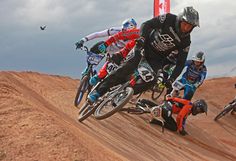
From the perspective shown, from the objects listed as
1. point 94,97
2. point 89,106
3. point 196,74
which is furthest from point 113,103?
point 196,74

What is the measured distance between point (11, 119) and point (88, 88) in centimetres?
503

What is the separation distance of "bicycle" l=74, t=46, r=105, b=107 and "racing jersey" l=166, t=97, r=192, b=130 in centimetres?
209

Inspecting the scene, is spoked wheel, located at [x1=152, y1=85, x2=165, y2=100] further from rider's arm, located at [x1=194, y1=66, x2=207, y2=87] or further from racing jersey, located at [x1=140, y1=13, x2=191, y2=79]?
racing jersey, located at [x1=140, y1=13, x2=191, y2=79]

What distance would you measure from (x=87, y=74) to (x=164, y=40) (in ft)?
11.2

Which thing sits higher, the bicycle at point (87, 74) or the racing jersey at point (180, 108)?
the bicycle at point (87, 74)

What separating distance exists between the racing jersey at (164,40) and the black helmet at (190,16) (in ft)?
1.42

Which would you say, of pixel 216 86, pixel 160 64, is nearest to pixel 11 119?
pixel 160 64

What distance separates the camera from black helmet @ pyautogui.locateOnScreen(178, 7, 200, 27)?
729 centimetres

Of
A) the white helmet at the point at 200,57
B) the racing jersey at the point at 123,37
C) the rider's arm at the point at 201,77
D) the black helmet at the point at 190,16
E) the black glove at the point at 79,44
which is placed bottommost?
the rider's arm at the point at 201,77

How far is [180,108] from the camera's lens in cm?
1152

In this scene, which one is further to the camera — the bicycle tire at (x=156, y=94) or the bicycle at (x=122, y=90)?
the bicycle tire at (x=156, y=94)

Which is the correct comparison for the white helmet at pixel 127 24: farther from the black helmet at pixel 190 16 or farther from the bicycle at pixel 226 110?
the bicycle at pixel 226 110

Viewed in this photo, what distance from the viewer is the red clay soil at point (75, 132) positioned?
5186 mm

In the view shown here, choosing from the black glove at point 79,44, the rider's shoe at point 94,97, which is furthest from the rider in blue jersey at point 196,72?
the rider's shoe at point 94,97
